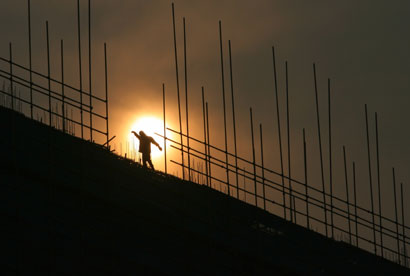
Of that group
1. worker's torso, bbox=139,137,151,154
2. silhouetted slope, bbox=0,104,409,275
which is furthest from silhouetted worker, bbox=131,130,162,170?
silhouetted slope, bbox=0,104,409,275

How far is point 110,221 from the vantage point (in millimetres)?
18234

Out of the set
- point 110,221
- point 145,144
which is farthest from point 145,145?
point 110,221

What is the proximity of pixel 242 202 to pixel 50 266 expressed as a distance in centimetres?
544

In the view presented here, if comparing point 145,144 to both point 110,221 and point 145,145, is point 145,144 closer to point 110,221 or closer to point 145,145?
point 145,145

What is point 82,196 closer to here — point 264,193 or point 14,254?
point 14,254

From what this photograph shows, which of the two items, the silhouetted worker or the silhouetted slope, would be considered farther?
the silhouetted worker

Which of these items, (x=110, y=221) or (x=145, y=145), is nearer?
(x=110, y=221)

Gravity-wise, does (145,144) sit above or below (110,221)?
above

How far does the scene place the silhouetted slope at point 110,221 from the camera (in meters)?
17.3

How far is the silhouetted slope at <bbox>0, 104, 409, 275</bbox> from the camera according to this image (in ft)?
56.6

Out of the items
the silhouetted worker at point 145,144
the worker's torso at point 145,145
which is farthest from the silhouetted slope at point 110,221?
the worker's torso at point 145,145

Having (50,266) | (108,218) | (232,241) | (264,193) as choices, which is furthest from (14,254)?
(264,193)

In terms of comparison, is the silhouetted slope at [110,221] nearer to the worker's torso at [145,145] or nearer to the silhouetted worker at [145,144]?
the silhouetted worker at [145,144]

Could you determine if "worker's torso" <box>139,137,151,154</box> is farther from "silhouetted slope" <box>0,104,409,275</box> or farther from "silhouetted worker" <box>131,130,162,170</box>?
"silhouetted slope" <box>0,104,409,275</box>
